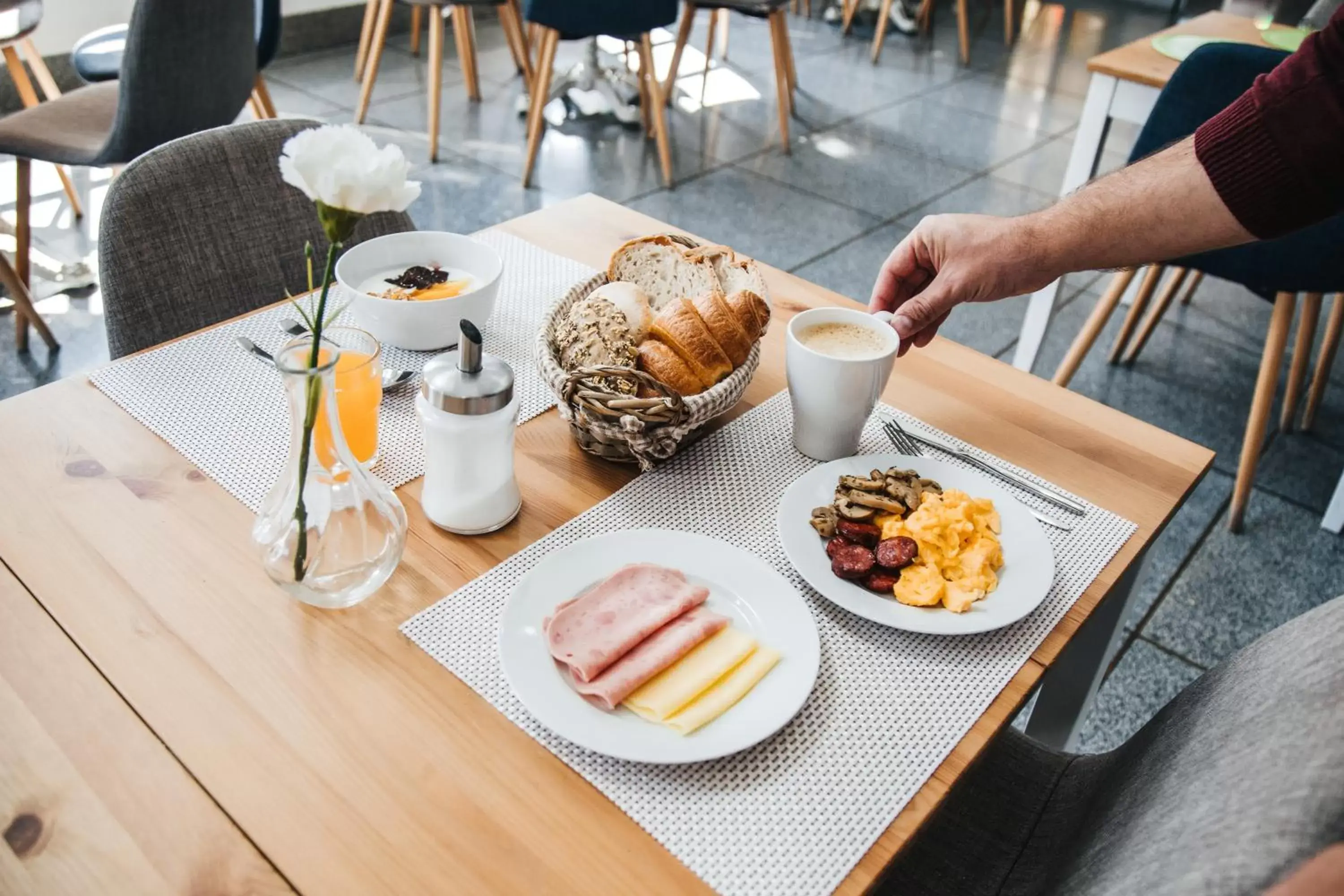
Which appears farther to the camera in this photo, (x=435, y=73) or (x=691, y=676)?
(x=435, y=73)

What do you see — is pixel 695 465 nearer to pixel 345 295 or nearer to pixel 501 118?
pixel 345 295

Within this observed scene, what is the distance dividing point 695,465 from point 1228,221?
0.66 m

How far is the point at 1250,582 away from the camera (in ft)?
6.58

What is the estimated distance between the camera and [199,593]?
812 millimetres

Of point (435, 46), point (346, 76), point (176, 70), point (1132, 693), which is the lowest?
point (1132, 693)

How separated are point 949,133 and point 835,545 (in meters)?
3.78

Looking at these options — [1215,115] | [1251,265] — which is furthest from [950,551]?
[1251,265]

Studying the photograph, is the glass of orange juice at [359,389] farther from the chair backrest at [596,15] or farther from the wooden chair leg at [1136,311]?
the chair backrest at [596,15]

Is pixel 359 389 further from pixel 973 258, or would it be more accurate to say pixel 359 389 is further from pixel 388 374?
pixel 973 258

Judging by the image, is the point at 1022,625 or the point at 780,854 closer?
the point at 780,854

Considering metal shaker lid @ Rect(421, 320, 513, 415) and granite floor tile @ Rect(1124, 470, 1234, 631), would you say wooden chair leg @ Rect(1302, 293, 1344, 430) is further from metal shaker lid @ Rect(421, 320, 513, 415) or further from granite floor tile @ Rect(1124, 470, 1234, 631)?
metal shaker lid @ Rect(421, 320, 513, 415)

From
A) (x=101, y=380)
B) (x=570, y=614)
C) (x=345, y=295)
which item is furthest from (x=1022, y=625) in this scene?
(x=101, y=380)

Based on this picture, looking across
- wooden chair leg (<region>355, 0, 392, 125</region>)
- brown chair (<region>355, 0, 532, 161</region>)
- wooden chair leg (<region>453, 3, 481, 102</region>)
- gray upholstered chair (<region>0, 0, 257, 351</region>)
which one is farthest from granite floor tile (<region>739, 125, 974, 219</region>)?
gray upholstered chair (<region>0, 0, 257, 351</region>)

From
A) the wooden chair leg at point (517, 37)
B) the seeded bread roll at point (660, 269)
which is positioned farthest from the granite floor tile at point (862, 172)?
the seeded bread roll at point (660, 269)
